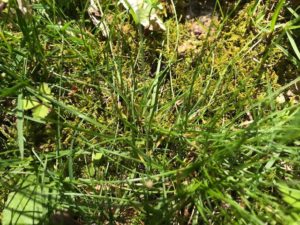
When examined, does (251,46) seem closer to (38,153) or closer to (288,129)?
(288,129)

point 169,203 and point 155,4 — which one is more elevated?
point 155,4

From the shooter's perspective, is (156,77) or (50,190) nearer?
(50,190)

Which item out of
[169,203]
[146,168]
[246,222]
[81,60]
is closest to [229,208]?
[246,222]

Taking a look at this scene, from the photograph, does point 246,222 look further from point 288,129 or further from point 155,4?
point 155,4

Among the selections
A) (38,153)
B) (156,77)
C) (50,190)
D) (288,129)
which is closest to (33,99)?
(38,153)

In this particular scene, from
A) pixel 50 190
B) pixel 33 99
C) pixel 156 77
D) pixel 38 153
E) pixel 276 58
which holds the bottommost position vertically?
pixel 50 190

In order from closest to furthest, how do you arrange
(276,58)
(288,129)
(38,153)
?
(288,129)
(38,153)
(276,58)

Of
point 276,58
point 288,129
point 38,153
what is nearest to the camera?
point 288,129
